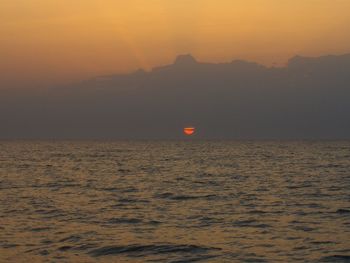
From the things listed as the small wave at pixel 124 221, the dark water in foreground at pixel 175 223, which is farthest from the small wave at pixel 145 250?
the small wave at pixel 124 221

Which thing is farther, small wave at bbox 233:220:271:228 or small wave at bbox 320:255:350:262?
small wave at bbox 233:220:271:228

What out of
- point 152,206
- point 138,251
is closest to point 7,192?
point 152,206

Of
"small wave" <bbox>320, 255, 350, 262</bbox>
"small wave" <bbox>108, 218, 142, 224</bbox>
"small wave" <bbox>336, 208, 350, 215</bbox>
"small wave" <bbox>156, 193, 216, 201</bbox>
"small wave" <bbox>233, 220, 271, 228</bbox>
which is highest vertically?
→ "small wave" <bbox>108, 218, 142, 224</bbox>

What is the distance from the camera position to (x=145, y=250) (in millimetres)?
20078

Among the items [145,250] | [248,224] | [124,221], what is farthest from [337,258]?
[124,221]

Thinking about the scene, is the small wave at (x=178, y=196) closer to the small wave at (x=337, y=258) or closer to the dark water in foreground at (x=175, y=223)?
the dark water in foreground at (x=175, y=223)

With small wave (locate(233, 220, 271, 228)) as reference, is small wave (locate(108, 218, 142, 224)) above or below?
above

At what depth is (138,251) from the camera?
65.5 feet

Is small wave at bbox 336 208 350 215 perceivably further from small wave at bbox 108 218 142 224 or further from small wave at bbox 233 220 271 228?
small wave at bbox 108 218 142 224

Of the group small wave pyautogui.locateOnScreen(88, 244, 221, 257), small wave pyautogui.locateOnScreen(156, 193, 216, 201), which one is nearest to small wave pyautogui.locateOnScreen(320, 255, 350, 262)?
small wave pyautogui.locateOnScreen(88, 244, 221, 257)

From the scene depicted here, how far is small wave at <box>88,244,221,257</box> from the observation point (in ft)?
64.6

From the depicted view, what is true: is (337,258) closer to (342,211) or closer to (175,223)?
(175,223)

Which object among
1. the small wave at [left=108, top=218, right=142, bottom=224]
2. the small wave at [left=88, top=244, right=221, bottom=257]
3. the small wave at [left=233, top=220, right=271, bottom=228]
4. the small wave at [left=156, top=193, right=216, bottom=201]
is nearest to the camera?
the small wave at [left=88, top=244, right=221, bottom=257]

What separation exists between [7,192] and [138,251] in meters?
21.2
